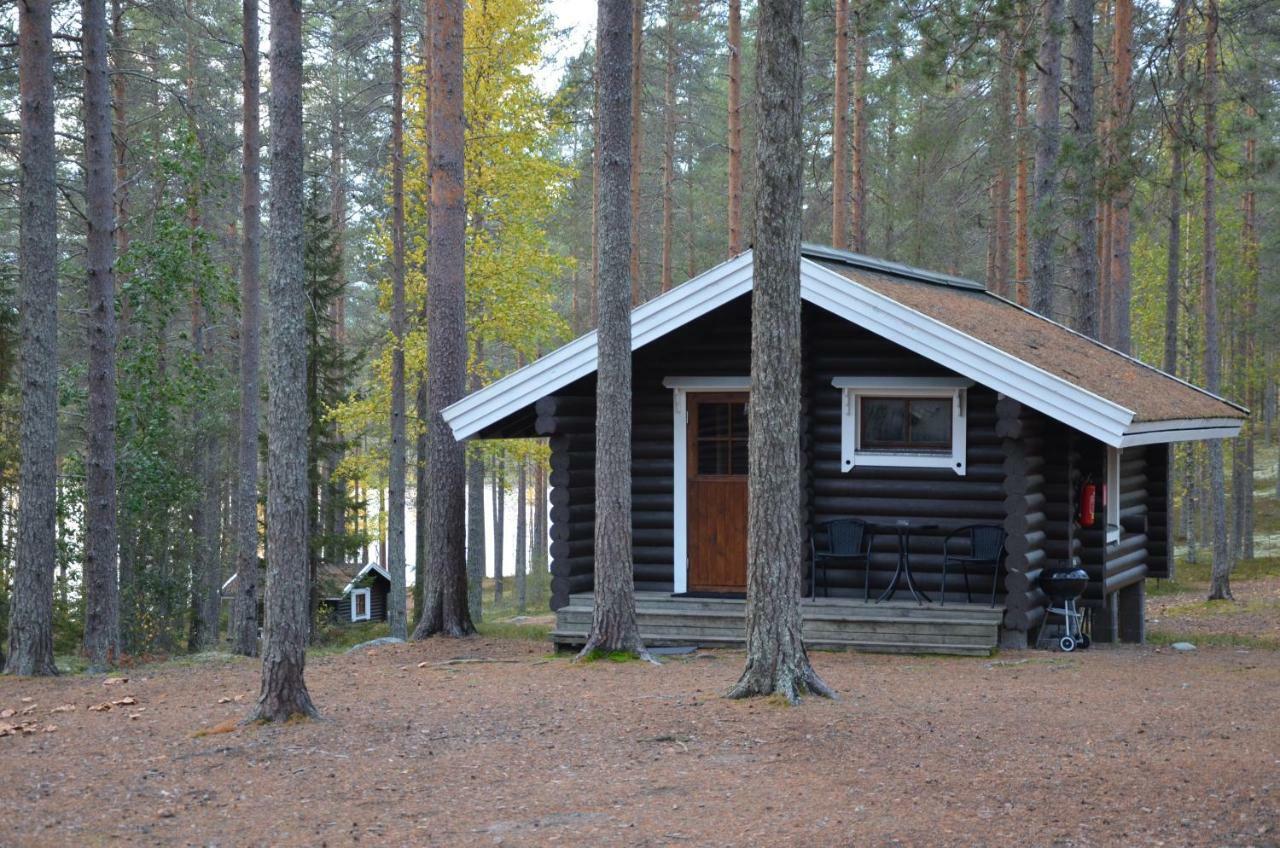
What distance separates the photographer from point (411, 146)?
75.4 feet

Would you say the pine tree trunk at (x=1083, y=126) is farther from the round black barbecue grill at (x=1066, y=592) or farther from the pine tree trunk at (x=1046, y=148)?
the round black barbecue grill at (x=1066, y=592)

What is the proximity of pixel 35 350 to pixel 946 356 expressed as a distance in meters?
9.32

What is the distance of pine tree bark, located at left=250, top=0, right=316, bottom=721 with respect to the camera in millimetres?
8984

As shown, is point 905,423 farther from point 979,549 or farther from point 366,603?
point 366,603

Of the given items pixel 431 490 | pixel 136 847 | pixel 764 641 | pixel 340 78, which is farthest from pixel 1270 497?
pixel 136 847

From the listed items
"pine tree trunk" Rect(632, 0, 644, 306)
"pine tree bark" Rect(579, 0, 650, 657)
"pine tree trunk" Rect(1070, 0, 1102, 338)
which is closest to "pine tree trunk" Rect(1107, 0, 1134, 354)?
"pine tree trunk" Rect(1070, 0, 1102, 338)

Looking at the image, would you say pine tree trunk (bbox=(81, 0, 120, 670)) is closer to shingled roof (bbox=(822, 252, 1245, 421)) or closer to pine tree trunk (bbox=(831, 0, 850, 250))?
shingled roof (bbox=(822, 252, 1245, 421))

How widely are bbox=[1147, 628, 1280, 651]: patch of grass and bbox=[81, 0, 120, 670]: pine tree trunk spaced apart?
1260 cm

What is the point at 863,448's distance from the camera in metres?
13.9

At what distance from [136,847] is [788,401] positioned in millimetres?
5091

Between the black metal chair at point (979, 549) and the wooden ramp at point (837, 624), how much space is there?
443 millimetres

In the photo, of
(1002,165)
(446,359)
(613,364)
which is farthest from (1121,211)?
(613,364)

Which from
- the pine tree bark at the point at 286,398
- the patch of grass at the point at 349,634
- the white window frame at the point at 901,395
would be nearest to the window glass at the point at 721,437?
the white window frame at the point at 901,395

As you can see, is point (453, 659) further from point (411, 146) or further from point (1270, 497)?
point (1270, 497)
